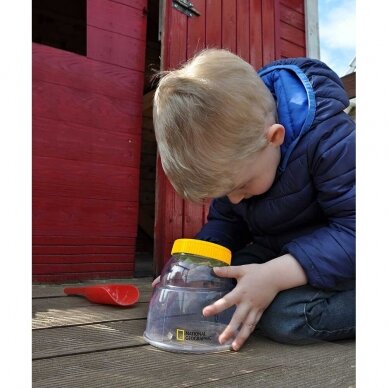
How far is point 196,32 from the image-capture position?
2.29m

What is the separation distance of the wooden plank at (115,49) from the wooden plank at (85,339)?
1390 millimetres

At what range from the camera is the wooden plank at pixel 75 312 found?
3.32 ft

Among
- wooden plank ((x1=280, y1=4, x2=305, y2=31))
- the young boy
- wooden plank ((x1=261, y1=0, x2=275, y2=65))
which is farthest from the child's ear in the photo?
wooden plank ((x1=280, y1=4, x2=305, y2=31))

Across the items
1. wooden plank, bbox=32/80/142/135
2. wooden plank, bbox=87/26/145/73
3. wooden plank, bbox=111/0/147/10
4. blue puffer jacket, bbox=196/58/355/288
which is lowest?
blue puffer jacket, bbox=196/58/355/288

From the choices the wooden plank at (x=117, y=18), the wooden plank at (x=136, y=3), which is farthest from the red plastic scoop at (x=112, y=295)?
the wooden plank at (x=136, y=3)

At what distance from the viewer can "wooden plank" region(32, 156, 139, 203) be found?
1869mm

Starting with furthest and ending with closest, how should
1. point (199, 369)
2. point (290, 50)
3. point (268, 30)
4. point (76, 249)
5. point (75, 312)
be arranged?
1. point (290, 50)
2. point (268, 30)
3. point (76, 249)
4. point (75, 312)
5. point (199, 369)

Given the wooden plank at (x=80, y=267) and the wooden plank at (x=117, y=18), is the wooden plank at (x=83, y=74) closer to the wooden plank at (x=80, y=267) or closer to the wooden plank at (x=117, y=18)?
the wooden plank at (x=117, y=18)

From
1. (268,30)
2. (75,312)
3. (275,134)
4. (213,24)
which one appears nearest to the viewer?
(275,134)

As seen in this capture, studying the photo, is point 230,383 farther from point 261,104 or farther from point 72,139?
point 72,139

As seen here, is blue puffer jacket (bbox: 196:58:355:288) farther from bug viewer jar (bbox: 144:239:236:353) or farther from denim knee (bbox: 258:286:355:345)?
bug viewer jar (bbox: 144:239:236:353)

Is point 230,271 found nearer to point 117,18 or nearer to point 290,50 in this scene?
point 117,18

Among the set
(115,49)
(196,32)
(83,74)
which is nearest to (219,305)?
(83,74)

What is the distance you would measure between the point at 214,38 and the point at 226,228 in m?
1.37
